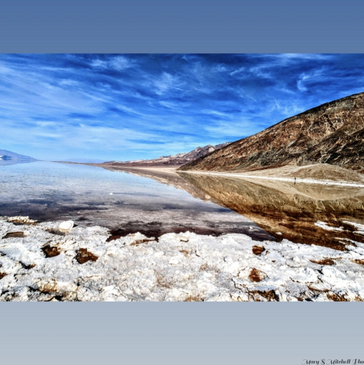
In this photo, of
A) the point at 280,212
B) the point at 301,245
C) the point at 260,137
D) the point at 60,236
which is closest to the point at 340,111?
the point at 260,137

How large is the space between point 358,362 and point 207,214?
5.55m

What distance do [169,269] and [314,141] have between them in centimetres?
5553

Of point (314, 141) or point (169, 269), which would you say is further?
point (314, 141)

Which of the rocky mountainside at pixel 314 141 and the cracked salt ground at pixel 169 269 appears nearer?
the cracked salt ground at pixel 169 269

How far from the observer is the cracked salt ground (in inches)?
114

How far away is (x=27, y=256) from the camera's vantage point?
3.71 m

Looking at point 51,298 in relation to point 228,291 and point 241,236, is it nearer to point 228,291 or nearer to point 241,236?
point 228,291

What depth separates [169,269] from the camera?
3.54 meters

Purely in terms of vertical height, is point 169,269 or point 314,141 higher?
point 314,141

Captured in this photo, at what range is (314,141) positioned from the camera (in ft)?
162

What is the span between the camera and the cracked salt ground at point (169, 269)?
2.90 meters

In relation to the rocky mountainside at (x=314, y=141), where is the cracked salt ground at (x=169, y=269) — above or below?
below

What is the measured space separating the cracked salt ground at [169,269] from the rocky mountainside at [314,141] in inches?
1547

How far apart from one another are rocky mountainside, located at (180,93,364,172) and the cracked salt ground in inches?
1547
